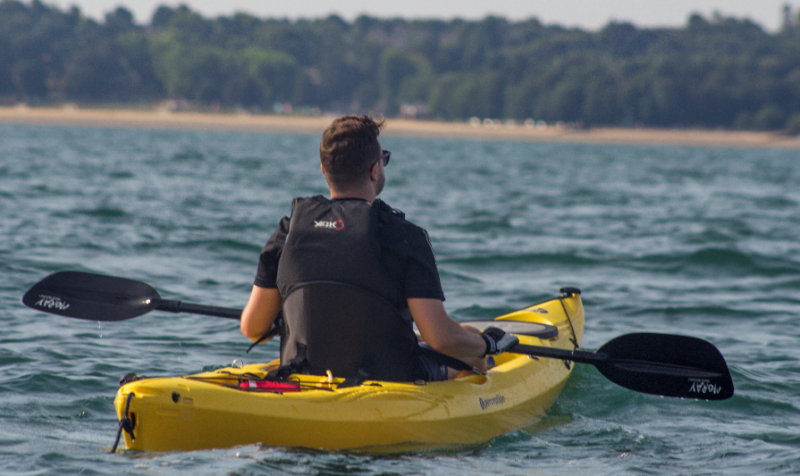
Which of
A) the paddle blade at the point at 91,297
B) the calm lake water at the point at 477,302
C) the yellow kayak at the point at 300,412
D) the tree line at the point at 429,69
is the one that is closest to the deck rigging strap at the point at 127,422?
the yellow kayak at the point at 300,412

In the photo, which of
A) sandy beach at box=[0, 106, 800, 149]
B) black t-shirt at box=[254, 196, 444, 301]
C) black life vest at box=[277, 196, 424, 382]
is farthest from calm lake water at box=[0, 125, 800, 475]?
sandy beach at box=[0, 106, 800, 149]

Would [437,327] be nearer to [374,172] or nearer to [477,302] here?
[374,172]

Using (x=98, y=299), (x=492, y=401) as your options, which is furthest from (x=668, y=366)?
(x=98, y=299)

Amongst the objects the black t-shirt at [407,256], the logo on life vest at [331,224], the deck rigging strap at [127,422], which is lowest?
the deck rigging strap at [127,422]

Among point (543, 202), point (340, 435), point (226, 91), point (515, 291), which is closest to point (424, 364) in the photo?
point (340, 435)

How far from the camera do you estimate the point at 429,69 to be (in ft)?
452

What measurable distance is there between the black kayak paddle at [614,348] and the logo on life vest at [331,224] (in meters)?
1.15

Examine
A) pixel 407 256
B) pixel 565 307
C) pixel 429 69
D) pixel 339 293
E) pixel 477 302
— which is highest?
pixel 429 69

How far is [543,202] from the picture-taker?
1847 centimetres

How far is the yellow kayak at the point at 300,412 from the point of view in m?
3.48

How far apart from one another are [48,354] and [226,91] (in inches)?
4436

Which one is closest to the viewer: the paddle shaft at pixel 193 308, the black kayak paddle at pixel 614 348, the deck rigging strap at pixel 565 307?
the black kayak paddle at pixel 614 348

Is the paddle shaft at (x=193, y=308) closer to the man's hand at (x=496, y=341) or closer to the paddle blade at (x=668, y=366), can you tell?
the man's hand at (x=496, y=341)

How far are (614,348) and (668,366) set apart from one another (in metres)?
0.27
